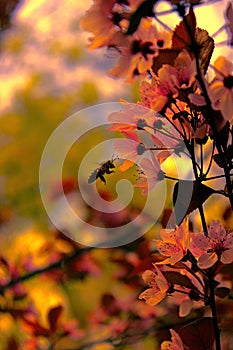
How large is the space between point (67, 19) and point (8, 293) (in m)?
1.74

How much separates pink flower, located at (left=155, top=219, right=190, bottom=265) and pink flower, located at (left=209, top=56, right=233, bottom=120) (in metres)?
0.10

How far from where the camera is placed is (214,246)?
48 cm

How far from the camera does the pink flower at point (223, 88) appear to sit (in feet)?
1.36

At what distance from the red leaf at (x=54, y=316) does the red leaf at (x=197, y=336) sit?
767 mm

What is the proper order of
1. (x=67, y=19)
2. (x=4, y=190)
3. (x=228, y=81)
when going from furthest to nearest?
(x=67, y=19)
(x=4, y=190)
(x=228, y=81)

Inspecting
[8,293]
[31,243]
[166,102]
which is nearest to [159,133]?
[166,102]

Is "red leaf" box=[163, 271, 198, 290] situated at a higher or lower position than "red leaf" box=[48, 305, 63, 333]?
higher

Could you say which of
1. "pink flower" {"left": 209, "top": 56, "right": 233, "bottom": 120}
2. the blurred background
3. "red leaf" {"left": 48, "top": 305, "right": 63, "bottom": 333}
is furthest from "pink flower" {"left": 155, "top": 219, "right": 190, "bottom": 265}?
"red leaf" {"left": 48, "top": 305, "right": 63, "bottom": 333}

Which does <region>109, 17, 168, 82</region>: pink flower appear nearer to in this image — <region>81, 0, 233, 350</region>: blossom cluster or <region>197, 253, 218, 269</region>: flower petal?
<region>81, 0, 233, 350</region>: blossom cluster

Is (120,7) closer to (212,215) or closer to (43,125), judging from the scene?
(212,215)

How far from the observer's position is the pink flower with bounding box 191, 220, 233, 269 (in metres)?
0.48

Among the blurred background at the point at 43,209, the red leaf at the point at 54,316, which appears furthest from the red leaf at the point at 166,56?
the red leaf at the point at 54,316

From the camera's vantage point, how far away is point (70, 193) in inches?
60.0

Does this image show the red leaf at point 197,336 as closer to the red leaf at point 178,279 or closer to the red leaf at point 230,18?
the red leaf at point 178,279
